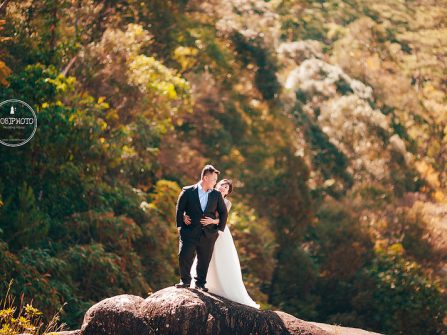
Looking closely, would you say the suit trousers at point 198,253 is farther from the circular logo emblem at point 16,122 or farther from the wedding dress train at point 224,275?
the circular logo emblem at point 16,122

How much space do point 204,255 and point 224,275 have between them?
34 centimetres

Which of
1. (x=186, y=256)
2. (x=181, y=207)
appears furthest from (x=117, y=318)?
(x=181, y=207)

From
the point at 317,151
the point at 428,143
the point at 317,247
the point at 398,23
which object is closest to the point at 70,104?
the point at 317,247

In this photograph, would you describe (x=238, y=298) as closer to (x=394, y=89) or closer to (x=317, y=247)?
(x=317, y=247)

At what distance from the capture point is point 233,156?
3625 centimetres

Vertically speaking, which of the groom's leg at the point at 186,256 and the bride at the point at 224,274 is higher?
the groom's leg at the point at 186,256

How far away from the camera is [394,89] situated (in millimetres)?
52938

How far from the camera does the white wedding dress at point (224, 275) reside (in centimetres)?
1038

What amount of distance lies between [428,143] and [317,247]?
55.4ft

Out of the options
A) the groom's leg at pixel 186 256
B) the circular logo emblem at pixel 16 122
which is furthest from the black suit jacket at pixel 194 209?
the circular logo emblem at pixel 16 122

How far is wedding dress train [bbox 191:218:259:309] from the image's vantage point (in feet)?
34.0

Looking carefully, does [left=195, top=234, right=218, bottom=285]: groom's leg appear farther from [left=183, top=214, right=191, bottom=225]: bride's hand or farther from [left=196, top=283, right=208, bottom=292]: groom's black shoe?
[left=183, top=214, right=191, bottom=225]: bride's hand

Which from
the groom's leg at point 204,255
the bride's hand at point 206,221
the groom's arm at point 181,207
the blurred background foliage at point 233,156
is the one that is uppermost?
the groom's arm at point 181,207

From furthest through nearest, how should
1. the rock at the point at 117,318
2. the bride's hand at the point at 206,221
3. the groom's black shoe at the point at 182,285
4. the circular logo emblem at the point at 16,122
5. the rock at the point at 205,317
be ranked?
the circular logo emblem at the point at 16,122, the bride's hand at the point at 206,221, the groom's black shoe at the point at 182,285, the rock at the point at 117,318, the rock at the point at 205,317
